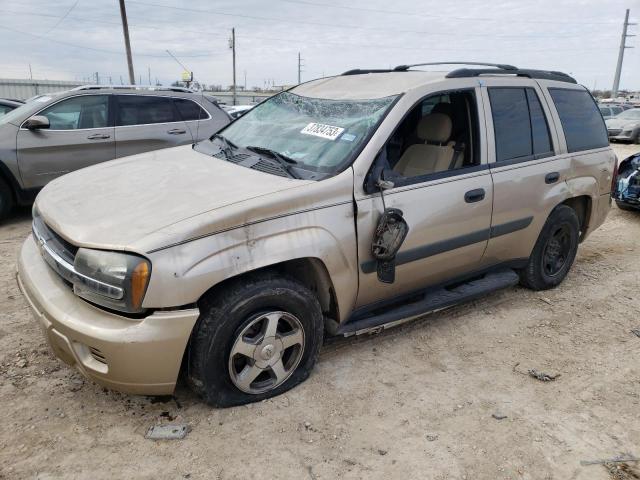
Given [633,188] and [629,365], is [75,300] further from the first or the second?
[633,188]

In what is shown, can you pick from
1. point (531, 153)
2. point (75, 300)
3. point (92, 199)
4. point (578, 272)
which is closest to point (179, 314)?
point (75, 300)

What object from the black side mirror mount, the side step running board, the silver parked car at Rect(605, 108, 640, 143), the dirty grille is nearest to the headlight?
the dirty grille

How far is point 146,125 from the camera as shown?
673cm

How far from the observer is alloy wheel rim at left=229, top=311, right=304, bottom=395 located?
267 centimetres

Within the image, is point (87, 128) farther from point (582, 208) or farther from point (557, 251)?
point (582, 208)

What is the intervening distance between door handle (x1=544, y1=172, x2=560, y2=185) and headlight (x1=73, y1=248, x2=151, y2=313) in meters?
3.10

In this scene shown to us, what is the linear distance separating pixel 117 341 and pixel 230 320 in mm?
525

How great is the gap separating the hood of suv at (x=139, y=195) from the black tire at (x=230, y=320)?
0.44 metres

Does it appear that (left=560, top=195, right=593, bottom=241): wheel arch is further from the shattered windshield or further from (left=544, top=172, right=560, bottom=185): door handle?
the shattered windshield

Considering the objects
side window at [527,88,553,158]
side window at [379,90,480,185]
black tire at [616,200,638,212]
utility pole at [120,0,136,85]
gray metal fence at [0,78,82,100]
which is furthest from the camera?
gray metal fence at [0,78,82,100]

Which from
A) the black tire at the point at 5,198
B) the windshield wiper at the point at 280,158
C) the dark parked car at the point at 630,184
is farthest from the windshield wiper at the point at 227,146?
the dark parked car at the point at 630,184

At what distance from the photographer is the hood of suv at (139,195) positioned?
8.00ft

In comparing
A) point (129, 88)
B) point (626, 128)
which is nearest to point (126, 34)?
point (129, 88)

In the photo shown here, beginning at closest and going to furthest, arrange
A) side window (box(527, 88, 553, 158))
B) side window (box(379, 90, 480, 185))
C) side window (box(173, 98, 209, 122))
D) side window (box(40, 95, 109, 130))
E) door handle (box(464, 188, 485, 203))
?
1. door handle (box(464, 188, 485, 203))
2. side window (box(379, 90, 480, 185))
3. side window (box(527, 88, 553, 158))
4. side window (box(40, 95, 109, 130))
5. side window (box(173, 98, 209, 122))
